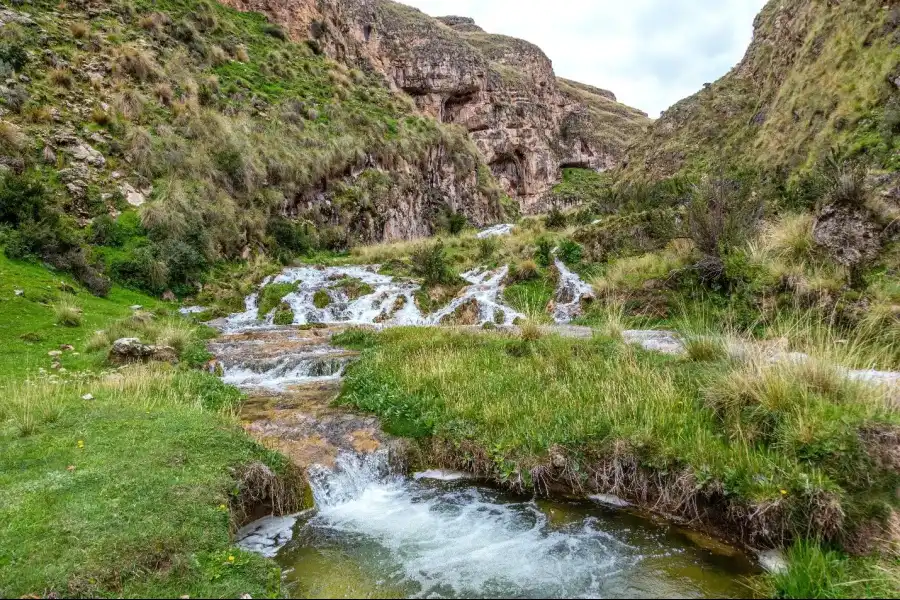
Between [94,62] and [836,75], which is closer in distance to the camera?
[94,62]

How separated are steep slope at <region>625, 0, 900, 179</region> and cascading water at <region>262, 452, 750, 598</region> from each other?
785 inches

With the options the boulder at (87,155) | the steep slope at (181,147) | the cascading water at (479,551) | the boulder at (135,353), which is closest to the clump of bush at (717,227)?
the cascading water at (479,551)

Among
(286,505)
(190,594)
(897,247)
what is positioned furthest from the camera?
(897,247)

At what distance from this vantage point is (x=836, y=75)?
2464 centimetres

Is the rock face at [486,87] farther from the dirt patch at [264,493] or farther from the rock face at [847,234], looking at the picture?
the dirt patch at [264,493]

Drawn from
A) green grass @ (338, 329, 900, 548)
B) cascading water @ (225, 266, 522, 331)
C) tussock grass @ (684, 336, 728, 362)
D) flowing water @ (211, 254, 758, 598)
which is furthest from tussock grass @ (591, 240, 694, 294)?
flowing water @ (211, 254, 758, 598)

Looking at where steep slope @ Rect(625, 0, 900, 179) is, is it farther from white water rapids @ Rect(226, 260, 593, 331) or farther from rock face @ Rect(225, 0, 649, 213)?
rock face @ Rect(225, 0, 649, 213)

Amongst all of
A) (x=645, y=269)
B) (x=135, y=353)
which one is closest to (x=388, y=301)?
(x=645, y=269)

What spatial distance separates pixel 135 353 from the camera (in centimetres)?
1000

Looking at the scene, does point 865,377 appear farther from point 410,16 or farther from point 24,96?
point 410,16

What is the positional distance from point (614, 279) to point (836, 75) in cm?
2099

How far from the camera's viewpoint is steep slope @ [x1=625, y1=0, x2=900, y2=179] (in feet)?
69.0

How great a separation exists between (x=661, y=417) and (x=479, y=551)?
269 cm

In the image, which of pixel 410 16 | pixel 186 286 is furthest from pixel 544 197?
pixel 186 286
